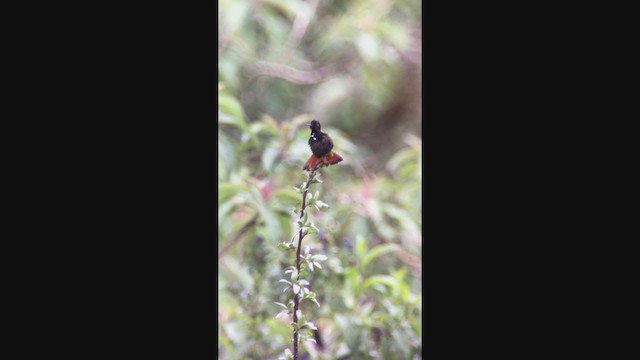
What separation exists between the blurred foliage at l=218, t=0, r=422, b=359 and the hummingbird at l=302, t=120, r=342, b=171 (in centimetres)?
48

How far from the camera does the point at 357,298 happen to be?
135 cm

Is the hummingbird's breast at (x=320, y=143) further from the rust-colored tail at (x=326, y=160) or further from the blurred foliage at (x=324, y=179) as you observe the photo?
the blurred foliage at (x=324, y=179)

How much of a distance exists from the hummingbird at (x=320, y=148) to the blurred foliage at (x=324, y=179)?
0.48 m

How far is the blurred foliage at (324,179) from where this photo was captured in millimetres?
1295

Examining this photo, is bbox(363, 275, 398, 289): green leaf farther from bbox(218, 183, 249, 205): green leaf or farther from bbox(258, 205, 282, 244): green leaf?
bbox(218, 183, 249, 205): green leaf

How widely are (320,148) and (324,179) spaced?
89 cm

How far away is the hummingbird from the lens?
0.66 meters

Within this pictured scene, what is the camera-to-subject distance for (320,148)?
662mm

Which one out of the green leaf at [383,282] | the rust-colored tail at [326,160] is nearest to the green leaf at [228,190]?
the green leaf at [383,282]

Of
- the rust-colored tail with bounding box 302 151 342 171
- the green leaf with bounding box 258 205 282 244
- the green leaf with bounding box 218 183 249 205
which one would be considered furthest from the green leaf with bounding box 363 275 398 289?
the rust-colored tail with bounding box 302 151 342 171
